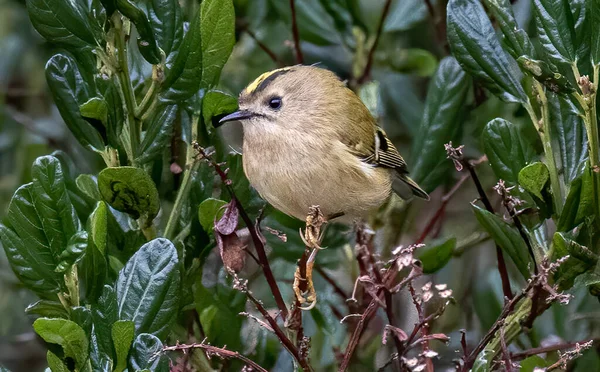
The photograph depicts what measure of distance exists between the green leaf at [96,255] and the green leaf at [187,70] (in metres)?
0.28

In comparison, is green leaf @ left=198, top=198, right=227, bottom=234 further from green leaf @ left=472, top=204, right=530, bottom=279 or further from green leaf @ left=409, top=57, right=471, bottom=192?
green leaf @ left=409, top=57, right=471, bottom=192

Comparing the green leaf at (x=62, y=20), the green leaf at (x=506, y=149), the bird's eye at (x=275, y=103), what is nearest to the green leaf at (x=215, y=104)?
the green leaf at (x=62, y=20)

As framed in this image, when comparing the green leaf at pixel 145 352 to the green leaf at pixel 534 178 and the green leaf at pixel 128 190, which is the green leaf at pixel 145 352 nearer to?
the green leaf at pixel 128 190

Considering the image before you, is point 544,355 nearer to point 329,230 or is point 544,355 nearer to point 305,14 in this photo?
point 329,230

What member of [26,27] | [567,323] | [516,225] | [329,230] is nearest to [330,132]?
[329,230]

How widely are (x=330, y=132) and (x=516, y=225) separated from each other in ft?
2.69

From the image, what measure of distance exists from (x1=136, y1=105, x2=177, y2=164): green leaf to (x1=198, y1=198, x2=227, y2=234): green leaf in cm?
15

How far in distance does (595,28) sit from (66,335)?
1.19 meters

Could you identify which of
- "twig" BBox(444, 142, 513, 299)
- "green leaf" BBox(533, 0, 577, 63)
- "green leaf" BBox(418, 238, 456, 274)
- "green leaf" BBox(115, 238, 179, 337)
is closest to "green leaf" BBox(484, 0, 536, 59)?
"green leaf" BBox(533, 0, 577, 63)

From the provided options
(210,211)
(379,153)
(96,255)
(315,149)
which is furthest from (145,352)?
(379,153)

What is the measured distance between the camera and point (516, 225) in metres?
1.84

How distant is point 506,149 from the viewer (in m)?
1.93

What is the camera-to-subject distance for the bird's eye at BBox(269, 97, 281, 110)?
2.54 meters

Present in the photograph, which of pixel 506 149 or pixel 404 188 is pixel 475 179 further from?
pixel 404 188
